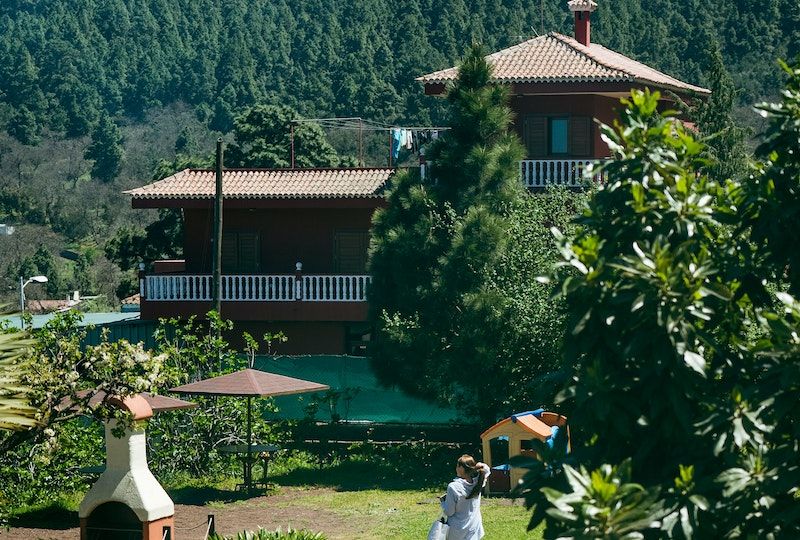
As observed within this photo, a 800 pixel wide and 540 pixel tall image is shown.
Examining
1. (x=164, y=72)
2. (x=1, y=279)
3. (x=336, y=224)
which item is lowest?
(x=1, y=279)

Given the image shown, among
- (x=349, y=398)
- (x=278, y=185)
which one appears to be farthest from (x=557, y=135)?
(x=349, y=398)

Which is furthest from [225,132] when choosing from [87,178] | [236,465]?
[236,465]

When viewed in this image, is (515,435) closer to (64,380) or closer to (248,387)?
(248,387)

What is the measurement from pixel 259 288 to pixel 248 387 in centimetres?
1476

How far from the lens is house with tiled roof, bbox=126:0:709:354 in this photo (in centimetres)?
3183

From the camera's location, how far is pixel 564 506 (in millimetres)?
6078

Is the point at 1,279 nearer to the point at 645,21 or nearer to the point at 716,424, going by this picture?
the point at 645,21

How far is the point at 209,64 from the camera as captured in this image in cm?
11938

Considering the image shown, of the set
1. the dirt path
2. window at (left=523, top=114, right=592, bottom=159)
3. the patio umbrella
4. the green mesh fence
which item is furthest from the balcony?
the dirt path

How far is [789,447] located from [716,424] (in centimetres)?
39

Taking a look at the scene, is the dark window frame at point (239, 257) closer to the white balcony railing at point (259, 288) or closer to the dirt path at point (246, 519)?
the white balcony railing at point (259, 288)

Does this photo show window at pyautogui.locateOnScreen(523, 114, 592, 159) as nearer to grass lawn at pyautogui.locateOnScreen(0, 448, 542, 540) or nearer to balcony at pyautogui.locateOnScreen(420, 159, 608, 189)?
balcony at pyautogui.locateOnScreen(420, 159, 608, 189)

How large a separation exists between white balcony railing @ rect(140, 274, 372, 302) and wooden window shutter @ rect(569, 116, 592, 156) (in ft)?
20.2

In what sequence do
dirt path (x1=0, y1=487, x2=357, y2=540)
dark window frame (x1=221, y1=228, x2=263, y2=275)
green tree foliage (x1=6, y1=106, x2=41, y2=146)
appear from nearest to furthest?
1. dirt path (x1=0, y1=487, x2=357, y2=540)
2. dark window frame (x1=221, y1=228, x2=263, y2=275)
3. green tree foliage (x1=6, y1=106, x2=41, y2=146)
